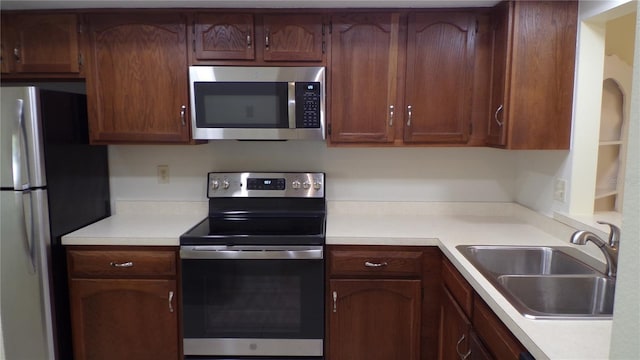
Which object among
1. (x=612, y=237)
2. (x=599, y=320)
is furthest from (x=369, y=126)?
(x=599, y=320)

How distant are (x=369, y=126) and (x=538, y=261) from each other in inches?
40.9

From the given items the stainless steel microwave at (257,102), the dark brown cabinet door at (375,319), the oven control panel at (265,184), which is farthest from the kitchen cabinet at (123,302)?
the dark brown cabinet door at (375,319)

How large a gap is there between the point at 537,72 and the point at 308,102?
1.12m

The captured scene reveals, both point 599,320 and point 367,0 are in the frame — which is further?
point 367,0

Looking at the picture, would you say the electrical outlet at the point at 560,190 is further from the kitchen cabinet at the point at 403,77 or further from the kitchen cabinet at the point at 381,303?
the kitchen cabinet at the point at 381,303

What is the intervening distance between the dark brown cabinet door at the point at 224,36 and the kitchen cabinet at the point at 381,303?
1.13m

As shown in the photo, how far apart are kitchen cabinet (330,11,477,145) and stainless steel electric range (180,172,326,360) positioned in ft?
2.20

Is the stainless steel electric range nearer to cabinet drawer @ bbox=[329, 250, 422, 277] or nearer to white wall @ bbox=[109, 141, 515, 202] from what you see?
cabinet drawer @ bbox=[329, 250, 422, 277]

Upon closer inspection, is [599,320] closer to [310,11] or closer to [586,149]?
[586,149]

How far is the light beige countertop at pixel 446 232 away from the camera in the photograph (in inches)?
43.8

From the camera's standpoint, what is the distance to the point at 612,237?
1.51 meters

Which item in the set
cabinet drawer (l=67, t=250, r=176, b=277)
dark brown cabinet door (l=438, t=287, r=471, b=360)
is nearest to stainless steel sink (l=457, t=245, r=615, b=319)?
dark brown cabinet door (l=438, t=287, r=471, b=360)

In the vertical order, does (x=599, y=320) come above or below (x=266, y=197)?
below

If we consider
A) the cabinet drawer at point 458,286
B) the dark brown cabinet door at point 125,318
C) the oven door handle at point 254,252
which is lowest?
the dark brown cabinet door at point 125,318
